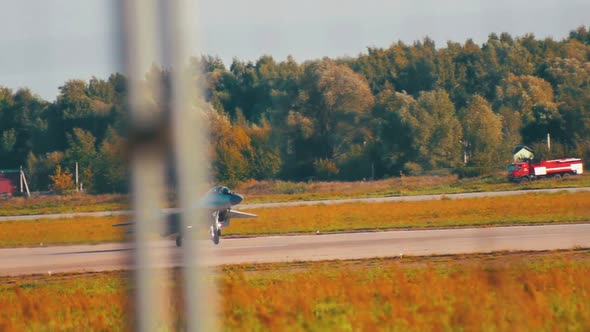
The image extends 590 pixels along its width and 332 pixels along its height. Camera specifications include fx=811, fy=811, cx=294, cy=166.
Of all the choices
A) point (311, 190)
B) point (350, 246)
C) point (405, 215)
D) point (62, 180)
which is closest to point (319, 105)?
point (350, 246)

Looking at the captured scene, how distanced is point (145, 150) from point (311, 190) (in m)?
20.3

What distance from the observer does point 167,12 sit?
211 centimetres

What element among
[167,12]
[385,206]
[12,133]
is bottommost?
[385,206]

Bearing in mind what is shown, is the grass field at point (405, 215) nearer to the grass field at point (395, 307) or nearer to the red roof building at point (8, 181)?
the grass field at point (395, 307)

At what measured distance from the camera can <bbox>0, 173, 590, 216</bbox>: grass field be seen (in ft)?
14.3

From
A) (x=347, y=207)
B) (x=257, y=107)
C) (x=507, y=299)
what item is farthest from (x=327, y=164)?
(x=347, y=207)

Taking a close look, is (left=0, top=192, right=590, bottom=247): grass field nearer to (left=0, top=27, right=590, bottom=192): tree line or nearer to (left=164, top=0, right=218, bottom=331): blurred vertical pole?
(left=0, top=27, right=590, bottom=192): tree line

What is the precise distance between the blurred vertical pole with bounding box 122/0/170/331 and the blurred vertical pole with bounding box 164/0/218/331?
56 millimetres

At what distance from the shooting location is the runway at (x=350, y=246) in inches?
666

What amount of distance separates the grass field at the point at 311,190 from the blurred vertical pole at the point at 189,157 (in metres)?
0.08

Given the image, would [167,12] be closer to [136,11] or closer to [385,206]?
[136,11]

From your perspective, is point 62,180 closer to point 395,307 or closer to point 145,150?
point 145,150

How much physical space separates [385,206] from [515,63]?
29.3 m

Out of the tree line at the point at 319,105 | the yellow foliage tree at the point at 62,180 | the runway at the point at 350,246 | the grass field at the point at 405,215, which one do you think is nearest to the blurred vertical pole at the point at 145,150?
the tree line at the point at 319,105
